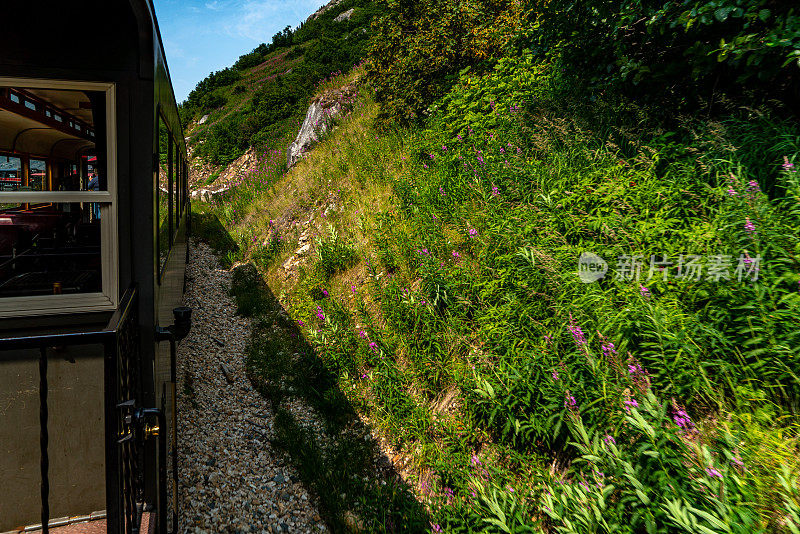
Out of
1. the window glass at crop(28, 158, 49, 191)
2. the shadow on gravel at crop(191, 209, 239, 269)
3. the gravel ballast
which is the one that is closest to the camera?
the gravel ballast

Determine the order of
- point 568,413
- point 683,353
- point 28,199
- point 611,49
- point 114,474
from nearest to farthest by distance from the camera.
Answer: point 114,474, point 28,199, point 683,353, point 568,413, point 611,49

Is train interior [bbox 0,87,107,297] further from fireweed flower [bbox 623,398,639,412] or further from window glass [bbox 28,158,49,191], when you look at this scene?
fireweed flower [bbox 623,398,639,412]

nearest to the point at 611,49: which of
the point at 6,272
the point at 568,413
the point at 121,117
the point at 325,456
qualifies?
the point at 568,413

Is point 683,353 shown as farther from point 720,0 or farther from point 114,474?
point 114,474

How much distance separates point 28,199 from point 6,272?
116 cm

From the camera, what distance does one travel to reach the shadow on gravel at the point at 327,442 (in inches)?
139

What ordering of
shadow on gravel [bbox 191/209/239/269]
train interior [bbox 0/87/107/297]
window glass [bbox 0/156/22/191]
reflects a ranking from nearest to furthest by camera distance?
train interior [bbox 0/87/107/297] < window glass [bbox 0/156/22/191] < shadow on gravel [bbox 191/209/239/269]

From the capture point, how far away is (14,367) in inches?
106

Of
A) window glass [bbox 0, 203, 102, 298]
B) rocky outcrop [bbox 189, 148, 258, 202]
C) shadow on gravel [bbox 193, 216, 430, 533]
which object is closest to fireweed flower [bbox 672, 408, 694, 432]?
shadow on gravel [bbox 193, 216, 430, 533]

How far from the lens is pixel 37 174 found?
13.6 feet

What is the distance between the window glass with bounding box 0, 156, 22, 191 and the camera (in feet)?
11.3

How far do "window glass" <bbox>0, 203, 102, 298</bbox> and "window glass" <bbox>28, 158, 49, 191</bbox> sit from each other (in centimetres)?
37

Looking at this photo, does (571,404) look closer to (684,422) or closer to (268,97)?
(684,422)

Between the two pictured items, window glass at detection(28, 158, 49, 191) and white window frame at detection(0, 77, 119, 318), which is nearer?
white window frame at detection(0, 77, 119, 318)
